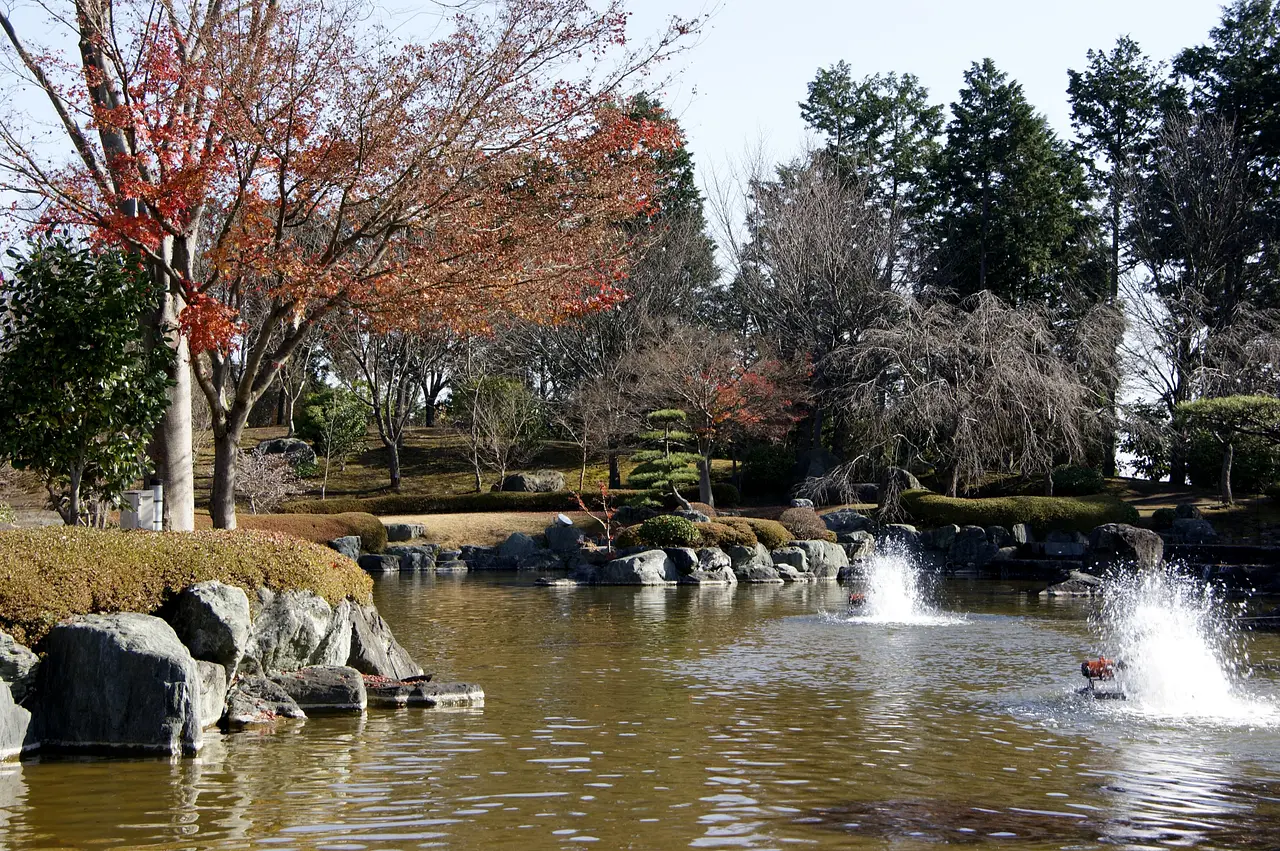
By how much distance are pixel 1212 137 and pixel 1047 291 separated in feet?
26.2

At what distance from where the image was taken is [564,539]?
28562 mm

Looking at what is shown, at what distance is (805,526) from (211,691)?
2143cm

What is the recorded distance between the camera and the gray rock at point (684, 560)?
77.3 ft

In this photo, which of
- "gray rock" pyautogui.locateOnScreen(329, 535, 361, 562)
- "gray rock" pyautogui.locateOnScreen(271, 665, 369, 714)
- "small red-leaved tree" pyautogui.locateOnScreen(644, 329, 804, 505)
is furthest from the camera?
"small red-leaved tree" pyautogui.locateOnScreen(644, 329, 804, 505)

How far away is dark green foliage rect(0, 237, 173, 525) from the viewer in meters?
10.3

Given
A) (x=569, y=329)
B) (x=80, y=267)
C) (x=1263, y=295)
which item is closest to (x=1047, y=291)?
(x=1263, y=295)

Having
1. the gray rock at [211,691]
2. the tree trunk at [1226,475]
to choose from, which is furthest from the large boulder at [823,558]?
the gray rock at [211,691]

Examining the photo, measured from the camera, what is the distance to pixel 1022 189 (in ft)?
131

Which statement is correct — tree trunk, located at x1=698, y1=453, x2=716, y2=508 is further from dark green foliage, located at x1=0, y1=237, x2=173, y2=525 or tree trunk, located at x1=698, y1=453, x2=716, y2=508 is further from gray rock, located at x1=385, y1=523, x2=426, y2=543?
dark green foliage, located at x1=0, y1=237, x2=173, y2=525

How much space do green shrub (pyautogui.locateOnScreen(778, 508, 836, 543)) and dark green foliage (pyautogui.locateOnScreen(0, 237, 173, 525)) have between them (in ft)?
63.3

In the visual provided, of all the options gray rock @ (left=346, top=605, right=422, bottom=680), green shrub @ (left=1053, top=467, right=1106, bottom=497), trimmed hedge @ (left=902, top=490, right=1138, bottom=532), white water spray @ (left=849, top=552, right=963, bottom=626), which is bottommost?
white water spray @ (left=849, top=552, right=963, bottom=626)

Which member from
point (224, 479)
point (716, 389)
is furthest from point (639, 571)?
point (224, 479)

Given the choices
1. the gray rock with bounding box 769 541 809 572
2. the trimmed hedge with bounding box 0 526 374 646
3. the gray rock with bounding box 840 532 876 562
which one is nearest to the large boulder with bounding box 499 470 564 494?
the gray rock with bounding box 840 532 876 562

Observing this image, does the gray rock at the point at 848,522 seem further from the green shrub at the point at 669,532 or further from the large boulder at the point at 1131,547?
the large boulder at the point at 1131,547
